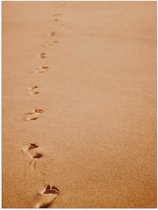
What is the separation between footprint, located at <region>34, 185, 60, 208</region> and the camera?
1.48 m

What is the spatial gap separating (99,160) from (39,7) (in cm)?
371

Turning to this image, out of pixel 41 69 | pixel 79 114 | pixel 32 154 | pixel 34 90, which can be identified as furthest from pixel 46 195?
pixel 41 69

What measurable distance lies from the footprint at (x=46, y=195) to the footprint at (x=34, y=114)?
27.0 inches

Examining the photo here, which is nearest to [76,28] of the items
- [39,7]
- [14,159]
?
[39,7]

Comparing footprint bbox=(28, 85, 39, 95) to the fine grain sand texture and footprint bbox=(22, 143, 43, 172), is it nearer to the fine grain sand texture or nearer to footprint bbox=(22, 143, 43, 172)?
the fine grain sand texture

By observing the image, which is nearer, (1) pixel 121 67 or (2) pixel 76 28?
(1) pixel 121 67

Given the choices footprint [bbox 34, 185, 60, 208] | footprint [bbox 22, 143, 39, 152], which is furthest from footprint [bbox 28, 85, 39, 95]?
footprint [bbox 34, 185, 60, 208]

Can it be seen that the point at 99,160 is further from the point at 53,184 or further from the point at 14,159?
the point at 14,159

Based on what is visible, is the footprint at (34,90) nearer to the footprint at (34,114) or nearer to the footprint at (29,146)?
the footprint at (34,114)

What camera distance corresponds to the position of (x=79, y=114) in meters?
2.18

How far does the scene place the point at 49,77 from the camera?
2736 millimetres

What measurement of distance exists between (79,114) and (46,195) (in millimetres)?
760

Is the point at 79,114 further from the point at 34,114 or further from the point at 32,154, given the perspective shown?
the point at 32,154

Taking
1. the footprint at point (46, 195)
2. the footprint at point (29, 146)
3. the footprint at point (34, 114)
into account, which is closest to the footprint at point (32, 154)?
the footprint at point (29, 146)
